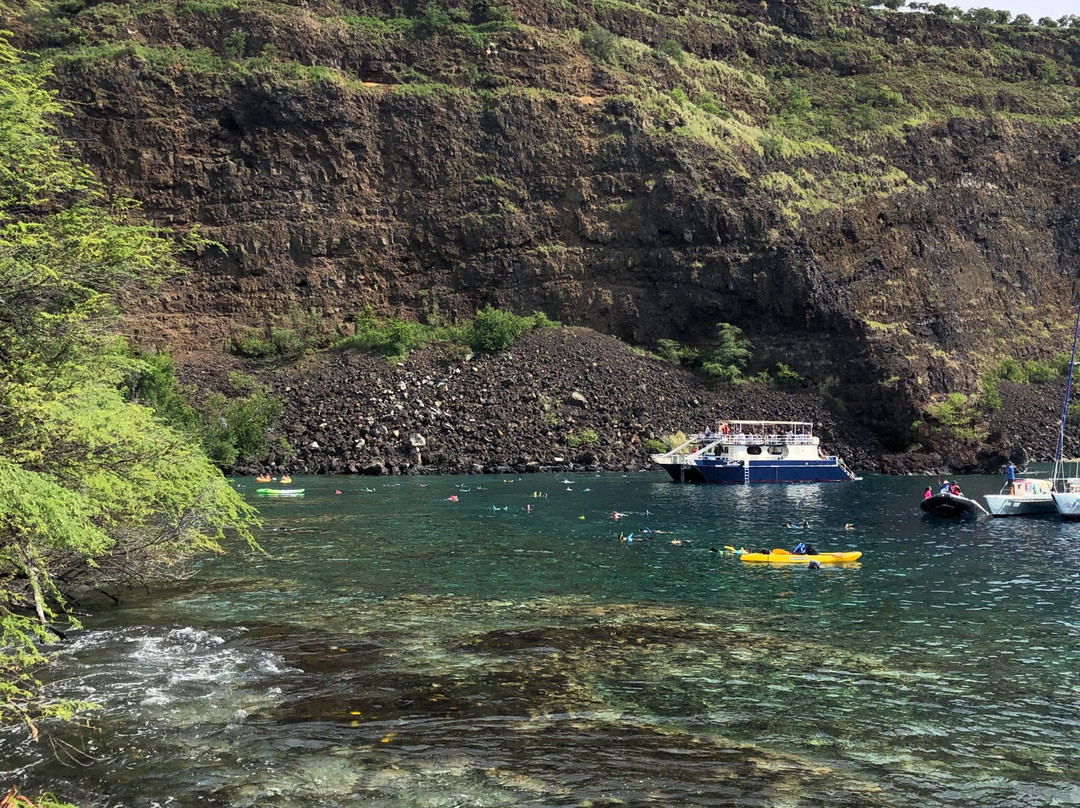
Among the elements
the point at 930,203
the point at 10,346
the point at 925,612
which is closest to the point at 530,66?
the point at 930,203

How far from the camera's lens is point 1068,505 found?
48219mm

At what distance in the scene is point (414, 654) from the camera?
18.2m

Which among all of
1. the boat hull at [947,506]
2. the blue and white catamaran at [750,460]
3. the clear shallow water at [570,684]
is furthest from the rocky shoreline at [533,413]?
the clear shallow water at [570,684]

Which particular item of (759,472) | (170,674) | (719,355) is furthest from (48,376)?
(719,355)

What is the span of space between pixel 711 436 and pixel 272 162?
173 feet

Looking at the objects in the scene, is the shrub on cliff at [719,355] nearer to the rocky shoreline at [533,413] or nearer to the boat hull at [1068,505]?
the rocky shoreline at [533,413]

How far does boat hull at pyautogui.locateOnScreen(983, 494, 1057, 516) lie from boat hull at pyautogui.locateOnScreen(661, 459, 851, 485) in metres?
24.3

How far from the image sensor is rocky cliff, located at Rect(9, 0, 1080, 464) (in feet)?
298

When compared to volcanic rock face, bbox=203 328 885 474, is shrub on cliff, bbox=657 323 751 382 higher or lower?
higher

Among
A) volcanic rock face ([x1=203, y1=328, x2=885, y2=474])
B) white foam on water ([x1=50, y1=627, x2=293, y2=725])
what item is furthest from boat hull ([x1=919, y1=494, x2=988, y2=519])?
white foam on water ([x1=50, y1=627, x2=293, y2=725])

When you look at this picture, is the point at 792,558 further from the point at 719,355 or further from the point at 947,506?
the point at 719,355

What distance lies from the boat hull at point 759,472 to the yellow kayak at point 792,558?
3838 cm

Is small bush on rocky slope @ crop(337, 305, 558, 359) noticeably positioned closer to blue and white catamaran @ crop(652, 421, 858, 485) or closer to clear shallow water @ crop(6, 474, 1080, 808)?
blue and white catamaran @ crop(652, 421, 858, 485)

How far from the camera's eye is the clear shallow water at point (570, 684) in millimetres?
12023
